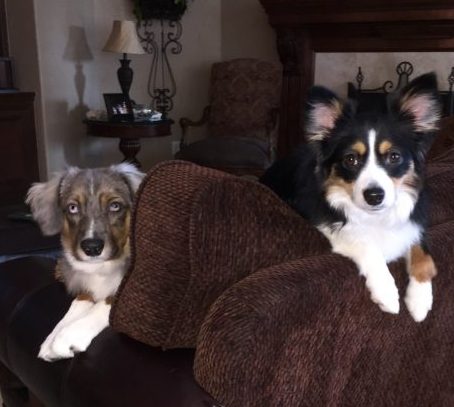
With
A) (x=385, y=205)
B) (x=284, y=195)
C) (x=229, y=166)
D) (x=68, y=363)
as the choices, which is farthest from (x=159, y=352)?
(x=229, y=166)

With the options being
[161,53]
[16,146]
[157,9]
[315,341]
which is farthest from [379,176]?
[161,53]

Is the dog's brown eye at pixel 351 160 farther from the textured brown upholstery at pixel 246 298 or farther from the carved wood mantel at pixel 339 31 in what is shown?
the carved wood mantel at pixel 339 31

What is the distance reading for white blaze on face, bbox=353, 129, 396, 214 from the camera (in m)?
1.29

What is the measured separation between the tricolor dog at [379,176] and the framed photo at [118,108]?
3.18 m

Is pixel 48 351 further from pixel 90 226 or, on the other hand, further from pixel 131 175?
pixel 131 175

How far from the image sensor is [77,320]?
125 centimetres

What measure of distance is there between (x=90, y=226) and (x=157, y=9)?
3919mm

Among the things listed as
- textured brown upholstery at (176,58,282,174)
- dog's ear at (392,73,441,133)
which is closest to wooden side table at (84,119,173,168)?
textured brown upholstery at (176,58,282,174)

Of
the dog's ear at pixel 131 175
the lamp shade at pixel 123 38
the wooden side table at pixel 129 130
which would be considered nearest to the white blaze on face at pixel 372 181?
the dog's ear at pixel 131 175

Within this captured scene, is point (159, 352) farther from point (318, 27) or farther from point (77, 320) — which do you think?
point (318, 27)

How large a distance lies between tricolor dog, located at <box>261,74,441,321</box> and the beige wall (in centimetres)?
288

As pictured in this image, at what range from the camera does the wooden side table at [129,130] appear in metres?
4.27

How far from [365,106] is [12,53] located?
3936 mm

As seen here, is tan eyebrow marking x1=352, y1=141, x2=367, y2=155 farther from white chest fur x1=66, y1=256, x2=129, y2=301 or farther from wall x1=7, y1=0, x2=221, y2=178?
wall x1=7, y1=0, x2=221, y2=178
